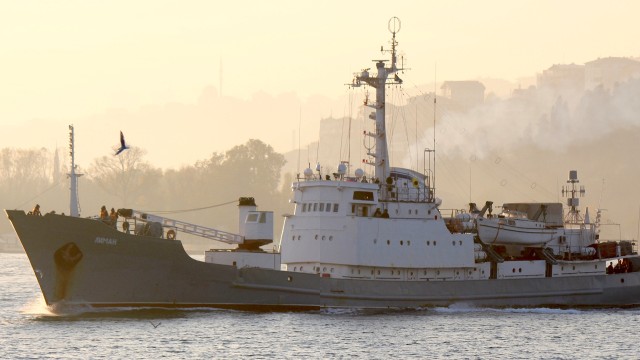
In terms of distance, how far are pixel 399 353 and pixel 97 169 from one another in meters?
138

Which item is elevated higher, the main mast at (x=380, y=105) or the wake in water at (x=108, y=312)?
the main mast at (x=380, y=105)

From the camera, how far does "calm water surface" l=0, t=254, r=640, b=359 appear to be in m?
46.0

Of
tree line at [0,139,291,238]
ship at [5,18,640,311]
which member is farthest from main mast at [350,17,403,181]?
tree line at [0,139,291,238]

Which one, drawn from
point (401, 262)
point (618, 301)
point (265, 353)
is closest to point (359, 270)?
point (401, 262)

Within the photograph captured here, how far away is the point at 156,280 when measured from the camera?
52.7 metres

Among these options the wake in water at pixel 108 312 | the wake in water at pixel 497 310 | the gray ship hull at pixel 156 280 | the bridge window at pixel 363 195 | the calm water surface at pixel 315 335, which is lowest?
the calm water surface at pixel 315 335

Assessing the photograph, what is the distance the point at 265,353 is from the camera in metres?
45.7

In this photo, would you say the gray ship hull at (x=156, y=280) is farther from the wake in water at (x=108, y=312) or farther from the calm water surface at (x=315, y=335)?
the calm water surface at (x=315, y=335)

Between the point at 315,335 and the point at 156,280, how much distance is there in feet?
25.5

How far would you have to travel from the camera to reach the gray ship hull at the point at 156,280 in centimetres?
5191

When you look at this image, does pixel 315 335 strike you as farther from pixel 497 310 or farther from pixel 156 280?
pixel 497 310

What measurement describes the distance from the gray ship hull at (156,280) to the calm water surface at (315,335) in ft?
2.02

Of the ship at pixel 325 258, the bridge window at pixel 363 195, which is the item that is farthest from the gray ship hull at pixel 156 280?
the bridge window at pixel 363 195

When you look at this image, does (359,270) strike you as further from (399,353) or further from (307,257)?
(399,353)
